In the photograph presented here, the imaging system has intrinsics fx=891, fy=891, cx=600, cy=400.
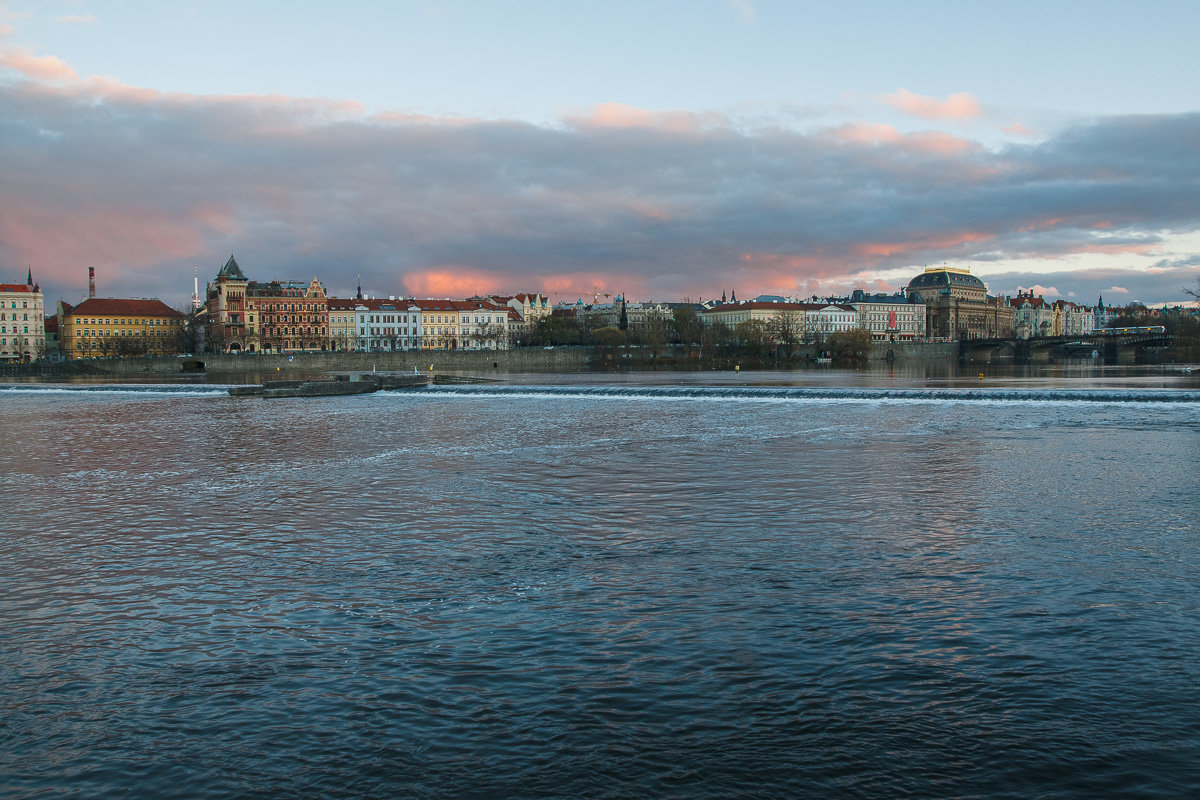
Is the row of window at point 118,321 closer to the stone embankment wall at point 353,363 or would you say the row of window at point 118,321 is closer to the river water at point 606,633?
the stone embankment wall at point 353,363

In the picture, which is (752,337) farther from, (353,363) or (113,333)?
(113,333)

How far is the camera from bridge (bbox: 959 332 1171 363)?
113 metres

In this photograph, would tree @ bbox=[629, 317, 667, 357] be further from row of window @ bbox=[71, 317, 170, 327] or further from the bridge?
row of window @ bbox=[71, 317, 170, 327]

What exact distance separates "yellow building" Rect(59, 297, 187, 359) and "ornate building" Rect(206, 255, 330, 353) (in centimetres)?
694

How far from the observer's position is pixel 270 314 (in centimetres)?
15012

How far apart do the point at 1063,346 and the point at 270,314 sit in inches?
5090

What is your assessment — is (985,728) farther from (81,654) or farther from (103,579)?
(103,579)

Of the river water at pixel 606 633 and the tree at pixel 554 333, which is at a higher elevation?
the tree at pixel 554 333

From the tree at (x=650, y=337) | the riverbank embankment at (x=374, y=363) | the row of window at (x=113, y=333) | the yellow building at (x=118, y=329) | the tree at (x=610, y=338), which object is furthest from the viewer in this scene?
the row of window at (x=113, y=333)

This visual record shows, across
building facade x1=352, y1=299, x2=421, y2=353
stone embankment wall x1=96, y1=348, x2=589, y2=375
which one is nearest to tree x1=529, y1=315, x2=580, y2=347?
building facade x1=352, y1=299, x2=421, y2=353

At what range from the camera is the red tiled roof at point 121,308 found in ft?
474

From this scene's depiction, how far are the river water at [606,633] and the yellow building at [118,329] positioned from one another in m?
133

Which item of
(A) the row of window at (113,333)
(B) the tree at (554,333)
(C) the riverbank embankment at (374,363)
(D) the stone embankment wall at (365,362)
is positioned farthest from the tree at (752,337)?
(A) the row of window at (113,333)

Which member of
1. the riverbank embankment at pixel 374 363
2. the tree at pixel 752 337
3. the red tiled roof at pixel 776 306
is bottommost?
the riverbank embankment at pixel 374 363
